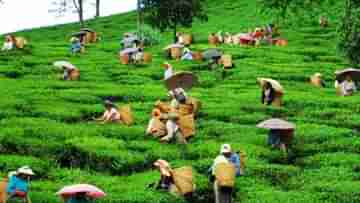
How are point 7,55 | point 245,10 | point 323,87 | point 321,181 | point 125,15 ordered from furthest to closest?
point 125,15
point 245,10
point 7,55
point 323,87
point 321,181

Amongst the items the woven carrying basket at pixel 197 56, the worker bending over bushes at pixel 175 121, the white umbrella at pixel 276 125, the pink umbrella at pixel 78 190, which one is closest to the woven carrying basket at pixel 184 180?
the pink umbrella at pixel 78 190

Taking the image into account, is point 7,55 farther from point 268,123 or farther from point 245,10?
point 245,10

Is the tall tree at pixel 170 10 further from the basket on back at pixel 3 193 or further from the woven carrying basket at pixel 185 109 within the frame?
the basket on back at pixel 3 193

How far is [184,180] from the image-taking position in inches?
868

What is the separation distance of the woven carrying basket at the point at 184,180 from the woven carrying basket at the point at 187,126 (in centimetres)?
649

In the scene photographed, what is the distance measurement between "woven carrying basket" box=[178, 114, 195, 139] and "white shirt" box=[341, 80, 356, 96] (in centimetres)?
1095

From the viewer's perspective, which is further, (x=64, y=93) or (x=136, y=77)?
(x=136, y=77)

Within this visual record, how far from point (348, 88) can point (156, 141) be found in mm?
12264

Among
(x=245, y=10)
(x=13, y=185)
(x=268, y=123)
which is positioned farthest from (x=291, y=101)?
(x=245, y=10)

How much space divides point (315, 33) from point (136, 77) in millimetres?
25416

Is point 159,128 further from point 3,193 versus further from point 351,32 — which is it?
point 351,32

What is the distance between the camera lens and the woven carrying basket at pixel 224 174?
20969 millimetres

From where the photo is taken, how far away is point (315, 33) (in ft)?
212

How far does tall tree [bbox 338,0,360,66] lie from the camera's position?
134ft
